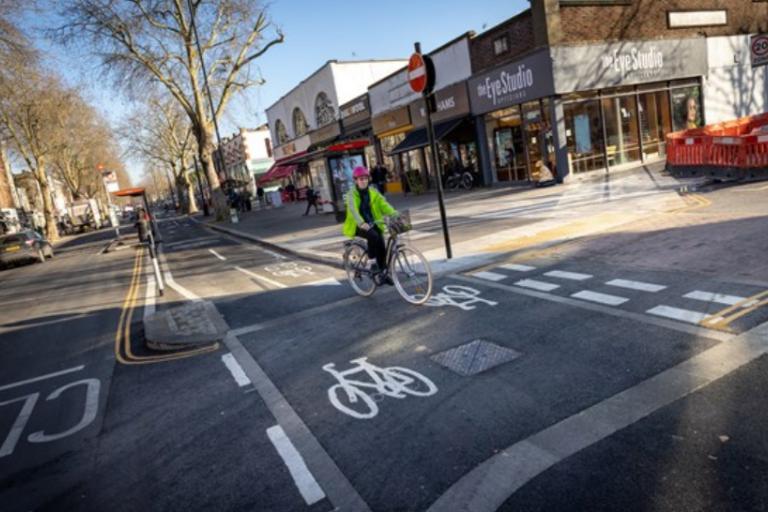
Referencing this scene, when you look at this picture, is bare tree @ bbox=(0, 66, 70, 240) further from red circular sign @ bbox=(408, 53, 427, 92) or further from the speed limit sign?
the speed limit sign

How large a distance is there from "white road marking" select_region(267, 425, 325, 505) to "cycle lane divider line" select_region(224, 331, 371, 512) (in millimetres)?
30

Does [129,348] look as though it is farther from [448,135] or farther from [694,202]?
[448,135]

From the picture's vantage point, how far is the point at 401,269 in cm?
741

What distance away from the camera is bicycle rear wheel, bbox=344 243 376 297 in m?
7.97

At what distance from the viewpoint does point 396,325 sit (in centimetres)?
639

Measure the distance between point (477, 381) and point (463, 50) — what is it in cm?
2095

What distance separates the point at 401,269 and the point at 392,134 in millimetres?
24290

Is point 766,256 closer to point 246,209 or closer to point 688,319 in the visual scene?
point 688,319

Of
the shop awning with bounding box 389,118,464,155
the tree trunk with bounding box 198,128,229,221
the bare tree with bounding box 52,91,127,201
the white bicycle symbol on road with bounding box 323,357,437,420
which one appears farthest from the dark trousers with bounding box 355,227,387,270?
the bare tree with bounding box 52,91,127,201

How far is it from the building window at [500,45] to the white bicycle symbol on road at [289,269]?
13172mm

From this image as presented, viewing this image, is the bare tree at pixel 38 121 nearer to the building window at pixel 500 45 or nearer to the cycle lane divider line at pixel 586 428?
the building window at pixel 500 45

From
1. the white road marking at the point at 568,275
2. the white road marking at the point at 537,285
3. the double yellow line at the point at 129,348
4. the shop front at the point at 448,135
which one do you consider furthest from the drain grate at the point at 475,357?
the shop front at the point at 448,135

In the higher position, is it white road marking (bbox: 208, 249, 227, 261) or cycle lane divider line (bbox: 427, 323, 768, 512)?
white road marking (bbox: 208, 249, 227, 261)

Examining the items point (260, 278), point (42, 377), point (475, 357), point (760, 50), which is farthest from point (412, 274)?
point (760, 50)
